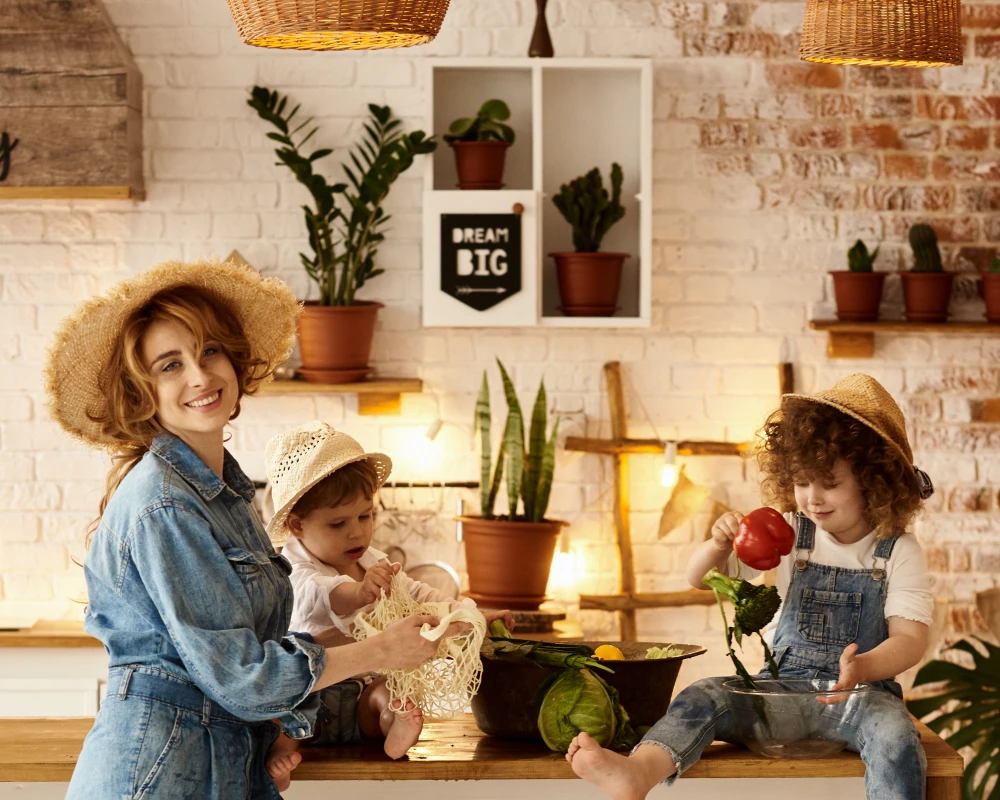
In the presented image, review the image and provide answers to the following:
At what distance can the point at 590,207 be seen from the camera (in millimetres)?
3480

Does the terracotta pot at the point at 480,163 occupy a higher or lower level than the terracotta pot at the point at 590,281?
higher

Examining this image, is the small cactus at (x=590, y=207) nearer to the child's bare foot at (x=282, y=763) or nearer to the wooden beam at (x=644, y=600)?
the wooden beam at (x=644, y=600)

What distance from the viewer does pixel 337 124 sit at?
363cm

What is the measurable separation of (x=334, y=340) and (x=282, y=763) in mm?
1790

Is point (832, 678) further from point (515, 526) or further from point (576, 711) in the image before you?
point (515, 526)

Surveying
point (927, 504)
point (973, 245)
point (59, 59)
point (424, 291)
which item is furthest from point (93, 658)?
point (973, 245)

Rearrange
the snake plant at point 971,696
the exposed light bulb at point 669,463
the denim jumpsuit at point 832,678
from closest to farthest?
1. the denim jumpsuit at point 832,678
2. the snake plant at point 971,696
3. the exposed light bulb at point 669,463

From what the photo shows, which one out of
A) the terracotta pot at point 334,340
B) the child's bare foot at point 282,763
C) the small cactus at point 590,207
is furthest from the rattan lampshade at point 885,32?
the terracotta pot at point 334,340

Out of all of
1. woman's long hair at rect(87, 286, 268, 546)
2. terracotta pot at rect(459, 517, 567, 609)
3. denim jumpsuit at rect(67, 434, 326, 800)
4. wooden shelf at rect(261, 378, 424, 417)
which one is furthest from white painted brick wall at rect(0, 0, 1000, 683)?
denim jumpsuit at rect(67, 434, 326, 800)

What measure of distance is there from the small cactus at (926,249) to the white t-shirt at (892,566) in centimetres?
144

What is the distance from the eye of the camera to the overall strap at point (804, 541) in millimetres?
2373

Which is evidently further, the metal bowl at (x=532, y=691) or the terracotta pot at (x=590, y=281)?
the terracotta pot at (x=590, y=281)

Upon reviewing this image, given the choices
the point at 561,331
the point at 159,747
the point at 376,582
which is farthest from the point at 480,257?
the point at 159,747

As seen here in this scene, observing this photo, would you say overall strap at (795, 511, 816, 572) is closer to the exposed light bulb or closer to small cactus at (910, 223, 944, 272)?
the exposed light bulb
